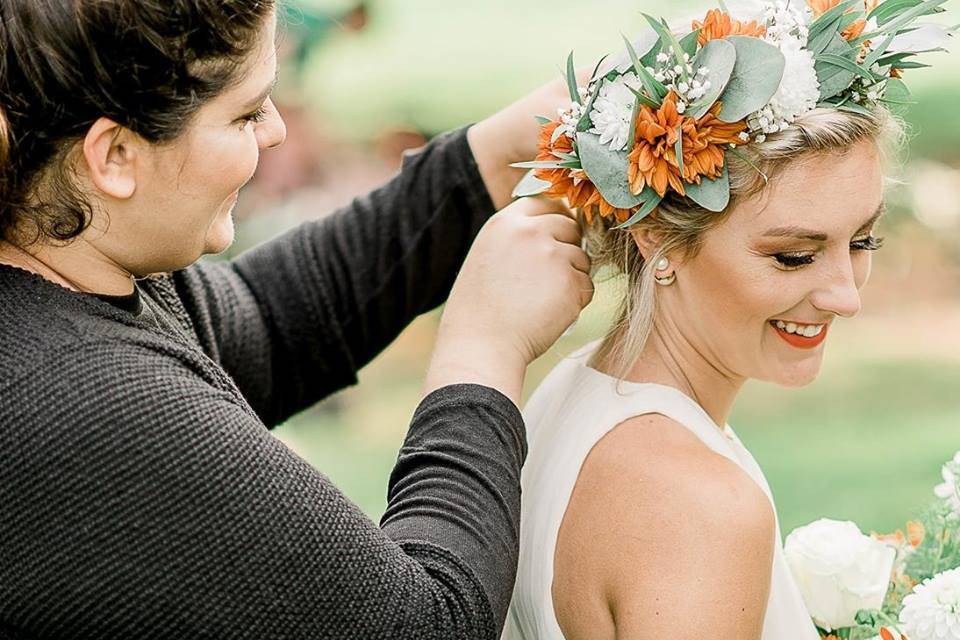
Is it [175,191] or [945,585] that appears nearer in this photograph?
[175,191]

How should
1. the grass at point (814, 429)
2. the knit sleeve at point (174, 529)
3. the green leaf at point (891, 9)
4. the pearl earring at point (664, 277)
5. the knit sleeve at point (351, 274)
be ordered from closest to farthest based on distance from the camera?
the knit sleeve at point (174, 529), the green leaf at point (891, 9), the pearl earring at point (664, 277), the knit sleeve at point (351, 274), the grass at point (814, 429)

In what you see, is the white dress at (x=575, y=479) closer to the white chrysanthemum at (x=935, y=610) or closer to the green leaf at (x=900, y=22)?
the white chrysanthemum at (x=935, y=610)

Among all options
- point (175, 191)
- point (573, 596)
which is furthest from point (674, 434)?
point (175, 191)

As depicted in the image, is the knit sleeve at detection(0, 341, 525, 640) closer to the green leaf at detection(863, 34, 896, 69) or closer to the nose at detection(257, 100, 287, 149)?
the nose at detection(257, 100, 287, 149)

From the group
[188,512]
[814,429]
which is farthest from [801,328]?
[814,429]

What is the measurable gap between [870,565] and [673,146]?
657 mm

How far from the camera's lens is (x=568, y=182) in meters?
1.73

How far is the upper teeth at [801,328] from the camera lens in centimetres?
175

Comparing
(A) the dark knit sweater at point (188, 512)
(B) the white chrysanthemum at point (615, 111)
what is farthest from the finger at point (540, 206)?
(A) the dark knit sweater at point (188, 512)

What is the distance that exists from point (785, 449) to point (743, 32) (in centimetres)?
428

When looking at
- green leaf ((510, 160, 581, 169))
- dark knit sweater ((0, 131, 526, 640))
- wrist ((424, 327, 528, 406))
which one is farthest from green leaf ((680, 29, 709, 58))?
dark knit sweater ((0, 131, 526, 640))

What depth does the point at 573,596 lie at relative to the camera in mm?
1666

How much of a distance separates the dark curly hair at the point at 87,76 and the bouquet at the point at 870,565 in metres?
1.06

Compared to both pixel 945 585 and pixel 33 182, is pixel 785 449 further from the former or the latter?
pixel 33 182
